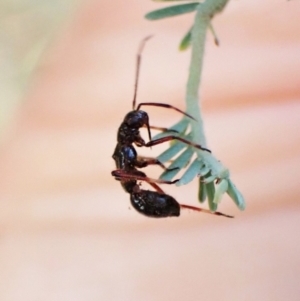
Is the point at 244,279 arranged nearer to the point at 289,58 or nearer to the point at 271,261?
the point at 271,261

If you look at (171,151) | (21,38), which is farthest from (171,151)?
(21,38)

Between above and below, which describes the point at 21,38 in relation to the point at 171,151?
above

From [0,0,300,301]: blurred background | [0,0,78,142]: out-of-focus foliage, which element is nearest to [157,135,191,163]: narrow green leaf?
[0,0,300,301]: blurred background

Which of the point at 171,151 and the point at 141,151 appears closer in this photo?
the point at 171,151

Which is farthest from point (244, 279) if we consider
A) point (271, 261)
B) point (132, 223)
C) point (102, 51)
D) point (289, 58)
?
point (102, 51)

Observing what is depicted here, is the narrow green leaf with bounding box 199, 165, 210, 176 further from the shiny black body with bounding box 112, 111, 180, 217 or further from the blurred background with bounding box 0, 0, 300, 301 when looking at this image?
the blurred background with bounding box 0, 0, 300, 301

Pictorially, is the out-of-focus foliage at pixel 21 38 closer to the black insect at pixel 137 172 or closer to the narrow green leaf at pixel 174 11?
the black insect at pixel 137 172

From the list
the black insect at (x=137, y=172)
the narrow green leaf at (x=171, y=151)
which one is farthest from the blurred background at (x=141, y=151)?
the narrow green leaf at (x=171, y=151)

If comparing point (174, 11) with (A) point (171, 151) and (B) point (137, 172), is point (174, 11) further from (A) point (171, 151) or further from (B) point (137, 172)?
(B) point (137, 172)
